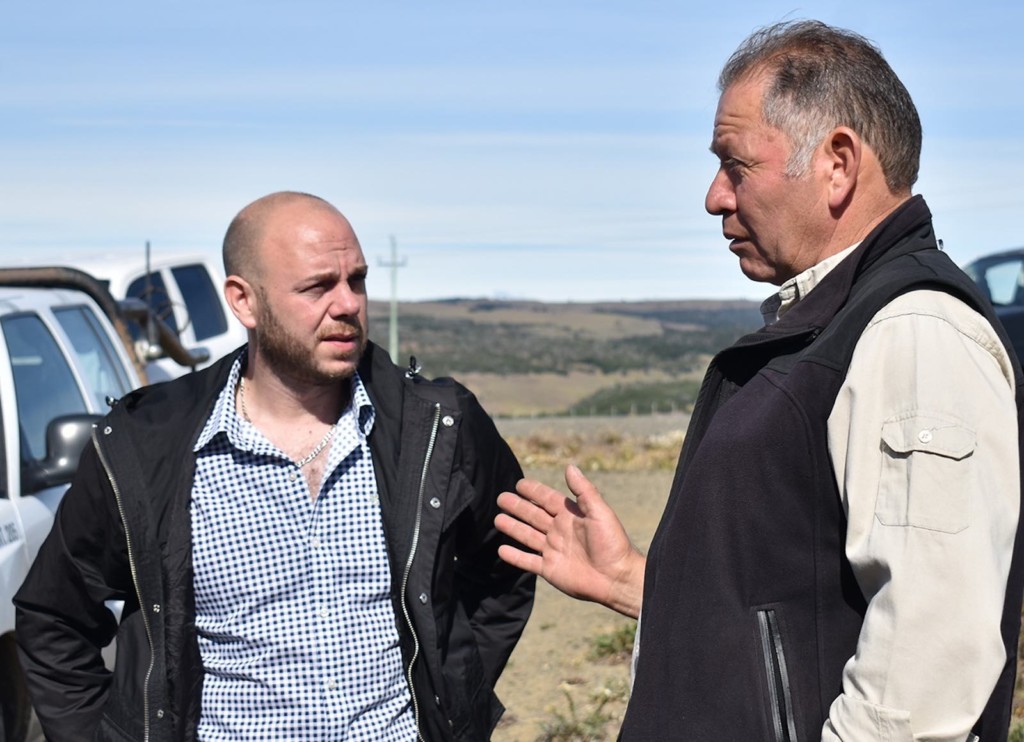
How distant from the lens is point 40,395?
5.00 m

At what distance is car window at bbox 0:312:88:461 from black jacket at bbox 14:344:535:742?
133 centimetres

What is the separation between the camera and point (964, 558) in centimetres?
193

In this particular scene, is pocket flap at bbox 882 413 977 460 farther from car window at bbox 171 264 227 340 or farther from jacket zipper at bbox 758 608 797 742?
car window at bbox 171 264 227 340

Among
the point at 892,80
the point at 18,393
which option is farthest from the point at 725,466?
the point at 18,393

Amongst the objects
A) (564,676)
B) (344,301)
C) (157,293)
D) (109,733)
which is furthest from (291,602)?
(157,293)

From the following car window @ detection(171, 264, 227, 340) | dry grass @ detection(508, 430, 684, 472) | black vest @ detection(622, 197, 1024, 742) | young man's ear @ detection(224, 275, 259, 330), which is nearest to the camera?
black vest @ detection(622, 197, 1024, 742)

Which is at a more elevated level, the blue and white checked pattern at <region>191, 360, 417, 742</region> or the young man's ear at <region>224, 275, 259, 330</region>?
the young man's ear at <region>224, 275, 259, 330</region>

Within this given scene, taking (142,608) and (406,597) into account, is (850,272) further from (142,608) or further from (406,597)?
(142,608)

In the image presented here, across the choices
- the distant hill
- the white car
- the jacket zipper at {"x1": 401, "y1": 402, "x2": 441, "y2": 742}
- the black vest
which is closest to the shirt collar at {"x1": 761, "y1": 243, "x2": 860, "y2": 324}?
the black vest

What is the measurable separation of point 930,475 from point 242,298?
2.05 meters

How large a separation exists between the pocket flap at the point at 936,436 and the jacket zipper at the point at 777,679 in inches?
13.9

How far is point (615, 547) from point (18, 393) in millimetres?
2811

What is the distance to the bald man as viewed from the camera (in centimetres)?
317

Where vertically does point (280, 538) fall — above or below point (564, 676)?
above
